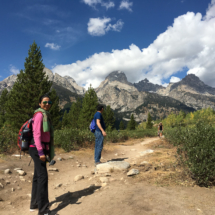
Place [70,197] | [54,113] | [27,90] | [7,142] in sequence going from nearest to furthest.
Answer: [70,197], [7,142], [27,90], [54,113]

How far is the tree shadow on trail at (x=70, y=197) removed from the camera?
3532mm

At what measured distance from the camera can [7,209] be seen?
3.61 meters

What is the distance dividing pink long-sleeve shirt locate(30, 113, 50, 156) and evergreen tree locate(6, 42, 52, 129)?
53.8ft

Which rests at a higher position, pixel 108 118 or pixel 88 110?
pixel 88 110

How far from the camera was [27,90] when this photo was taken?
746 inches

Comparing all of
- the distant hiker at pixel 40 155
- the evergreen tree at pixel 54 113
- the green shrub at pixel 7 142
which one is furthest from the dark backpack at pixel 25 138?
the evergreen tree at pixel 54 113

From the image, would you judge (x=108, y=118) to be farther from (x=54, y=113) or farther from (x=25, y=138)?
(x=25, y=138)

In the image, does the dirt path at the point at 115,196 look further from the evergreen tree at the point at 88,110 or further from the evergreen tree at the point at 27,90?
the evergreen tree at the point at 88,110

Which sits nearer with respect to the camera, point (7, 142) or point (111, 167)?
point (111, 167)

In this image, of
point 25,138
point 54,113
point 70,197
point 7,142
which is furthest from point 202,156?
point 54,113

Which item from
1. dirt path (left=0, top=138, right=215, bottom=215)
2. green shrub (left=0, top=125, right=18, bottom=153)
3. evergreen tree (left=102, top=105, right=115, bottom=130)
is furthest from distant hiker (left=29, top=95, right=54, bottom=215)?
evergreen tree (left=102, top=105, right=115, bottom=130)

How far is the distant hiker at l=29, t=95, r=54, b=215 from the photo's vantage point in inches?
129

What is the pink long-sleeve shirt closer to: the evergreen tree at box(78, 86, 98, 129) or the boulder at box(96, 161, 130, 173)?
the boulder at box(96, 161, 130, 173)

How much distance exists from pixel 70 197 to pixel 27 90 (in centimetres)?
1779
